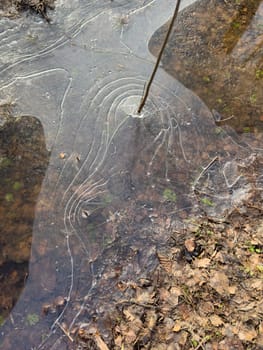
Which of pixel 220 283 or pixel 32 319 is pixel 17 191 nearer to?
pixel 32 319

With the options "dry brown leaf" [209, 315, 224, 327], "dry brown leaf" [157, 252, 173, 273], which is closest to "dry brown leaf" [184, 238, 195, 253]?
"dry brown leaf" [157, 252, 173, 273]

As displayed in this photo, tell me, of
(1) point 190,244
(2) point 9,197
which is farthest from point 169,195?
(2) point 9,197

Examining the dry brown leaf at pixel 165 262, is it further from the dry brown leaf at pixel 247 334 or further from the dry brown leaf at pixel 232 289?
the dry brown leaf at pixel 247 334

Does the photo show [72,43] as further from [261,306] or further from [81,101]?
[261,306]

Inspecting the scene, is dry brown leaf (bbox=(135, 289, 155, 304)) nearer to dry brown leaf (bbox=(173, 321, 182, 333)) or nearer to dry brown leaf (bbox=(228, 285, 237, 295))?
dry brown leaf (bbox=(173, 321, 182, 333))

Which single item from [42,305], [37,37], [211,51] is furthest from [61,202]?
[211,51]
